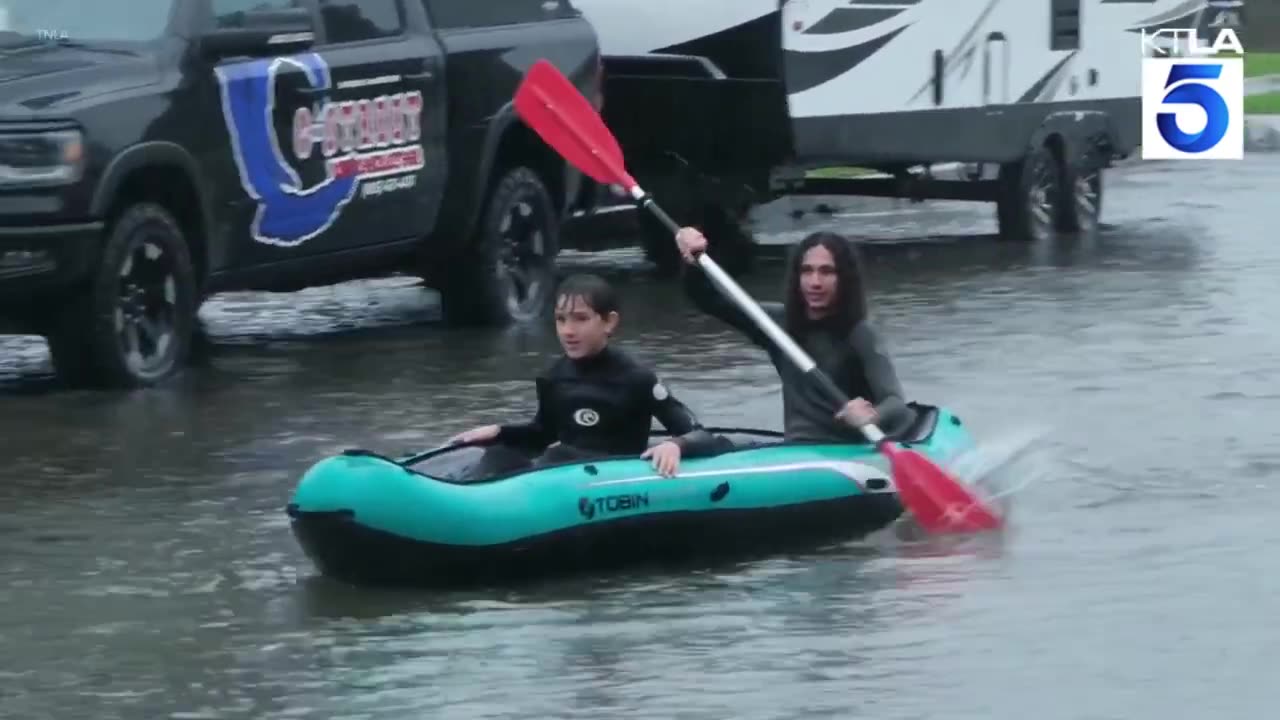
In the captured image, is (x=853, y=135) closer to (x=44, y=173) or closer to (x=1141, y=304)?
(x=1141, y=304)

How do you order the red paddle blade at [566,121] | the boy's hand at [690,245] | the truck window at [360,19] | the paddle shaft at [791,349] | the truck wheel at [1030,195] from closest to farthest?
the paddle shaft at [791,349] → the boy's hand at [690,245] → the red paddle blade at [566,121] → the truck window at [360,19] → the truck wheel at [1030,195]

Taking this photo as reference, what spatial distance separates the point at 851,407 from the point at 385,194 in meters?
5.05

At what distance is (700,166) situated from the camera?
18.8 m

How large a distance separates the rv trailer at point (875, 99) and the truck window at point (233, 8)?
5040mm

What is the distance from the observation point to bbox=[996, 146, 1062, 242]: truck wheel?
21.0 metres

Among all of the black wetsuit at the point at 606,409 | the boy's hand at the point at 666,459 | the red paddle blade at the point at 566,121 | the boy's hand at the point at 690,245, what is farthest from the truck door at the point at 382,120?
the boy's hand at the point at 666,459

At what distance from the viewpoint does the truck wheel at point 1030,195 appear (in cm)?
2105

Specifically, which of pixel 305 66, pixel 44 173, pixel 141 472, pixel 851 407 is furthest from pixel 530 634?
pixel 305 66

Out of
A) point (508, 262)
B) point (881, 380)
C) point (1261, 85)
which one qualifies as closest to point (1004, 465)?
point (881, 380)

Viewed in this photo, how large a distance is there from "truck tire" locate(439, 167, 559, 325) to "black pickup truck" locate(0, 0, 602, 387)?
1 centimetres

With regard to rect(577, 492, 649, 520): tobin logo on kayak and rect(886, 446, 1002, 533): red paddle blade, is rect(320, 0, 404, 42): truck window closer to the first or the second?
rect(886, 446, 1002, 533): red paddle blade

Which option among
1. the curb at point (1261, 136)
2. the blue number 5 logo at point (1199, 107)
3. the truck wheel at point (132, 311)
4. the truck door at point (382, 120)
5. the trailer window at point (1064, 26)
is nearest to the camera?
the truck wheel at point (132, 311)

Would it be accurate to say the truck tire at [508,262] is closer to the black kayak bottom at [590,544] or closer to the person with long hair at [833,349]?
the person with long hair at [833,349]

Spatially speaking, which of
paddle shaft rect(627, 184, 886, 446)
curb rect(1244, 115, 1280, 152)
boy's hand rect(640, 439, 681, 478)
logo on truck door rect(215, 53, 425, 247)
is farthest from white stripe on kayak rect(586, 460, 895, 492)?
curb rect(1244, 115, 1280, 152)
